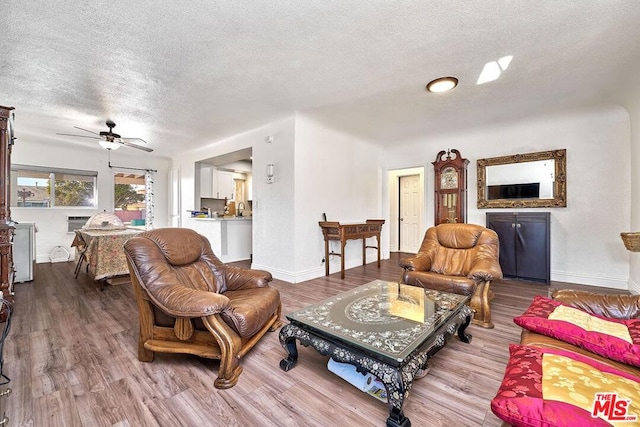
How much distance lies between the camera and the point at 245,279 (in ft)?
7.97

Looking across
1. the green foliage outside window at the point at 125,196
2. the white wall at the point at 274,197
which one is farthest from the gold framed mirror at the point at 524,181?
the green foliage outside window at the point at 125,196

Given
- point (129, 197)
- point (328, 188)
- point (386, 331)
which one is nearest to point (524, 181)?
point (328, 188)

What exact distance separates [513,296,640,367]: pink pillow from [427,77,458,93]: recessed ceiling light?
7.59 ft

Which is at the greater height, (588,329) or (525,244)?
(525,244)

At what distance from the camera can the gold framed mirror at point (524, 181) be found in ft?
13.8

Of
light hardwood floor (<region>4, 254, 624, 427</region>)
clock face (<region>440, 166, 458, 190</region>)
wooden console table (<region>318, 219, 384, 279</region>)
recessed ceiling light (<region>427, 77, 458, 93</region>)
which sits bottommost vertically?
light hardwood floor (<region>4, 254, 624, 427</region>)

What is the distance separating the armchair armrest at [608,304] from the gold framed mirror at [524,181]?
9.92 ft

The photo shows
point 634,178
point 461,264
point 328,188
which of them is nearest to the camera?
point 461,264

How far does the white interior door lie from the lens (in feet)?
23.4

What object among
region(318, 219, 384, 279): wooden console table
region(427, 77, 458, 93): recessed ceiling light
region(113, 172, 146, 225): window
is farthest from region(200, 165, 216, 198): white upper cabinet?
region(427, 77, 458, 93): recessed ceiling light

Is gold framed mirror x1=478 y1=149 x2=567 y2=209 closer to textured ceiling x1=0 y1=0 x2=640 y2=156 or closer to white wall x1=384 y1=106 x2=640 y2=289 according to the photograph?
white wall x1=384 y1=106 x2=640 y2=289

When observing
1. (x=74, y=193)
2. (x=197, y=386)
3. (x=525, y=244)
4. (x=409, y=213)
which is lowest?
(x=197, y=386)

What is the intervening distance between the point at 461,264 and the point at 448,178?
2529mm

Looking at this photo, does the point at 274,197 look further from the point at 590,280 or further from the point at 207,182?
the point at 590,280
